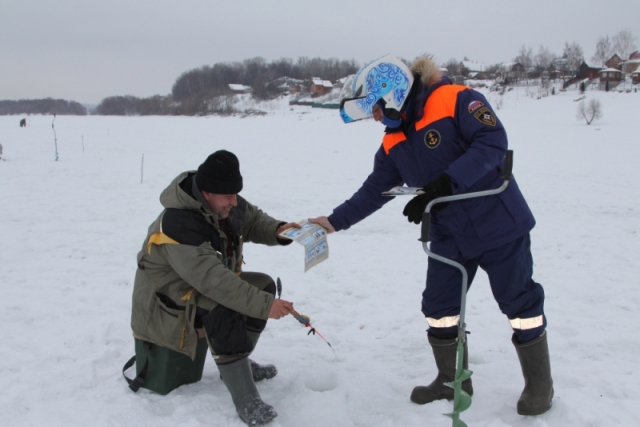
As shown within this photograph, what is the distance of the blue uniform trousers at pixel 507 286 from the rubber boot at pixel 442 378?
13cm

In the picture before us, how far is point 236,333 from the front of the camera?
283cm

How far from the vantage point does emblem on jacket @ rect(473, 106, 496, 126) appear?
2.56 meters

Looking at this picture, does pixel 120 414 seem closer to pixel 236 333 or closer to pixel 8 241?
pixel 236 333

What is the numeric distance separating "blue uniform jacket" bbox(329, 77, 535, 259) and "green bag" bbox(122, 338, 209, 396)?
1.73 meters

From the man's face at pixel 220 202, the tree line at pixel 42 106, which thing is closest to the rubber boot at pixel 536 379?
the man's face at pixel 220 202

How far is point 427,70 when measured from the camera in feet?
9.23

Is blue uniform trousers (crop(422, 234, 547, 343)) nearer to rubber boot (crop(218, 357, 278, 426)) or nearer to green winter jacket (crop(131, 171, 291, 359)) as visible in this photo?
green winter jacket (crop(131, 171, 291, 359))

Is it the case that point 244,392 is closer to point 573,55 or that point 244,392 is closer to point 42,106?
Answer: point 573,55

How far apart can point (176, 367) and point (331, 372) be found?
105 centimetres

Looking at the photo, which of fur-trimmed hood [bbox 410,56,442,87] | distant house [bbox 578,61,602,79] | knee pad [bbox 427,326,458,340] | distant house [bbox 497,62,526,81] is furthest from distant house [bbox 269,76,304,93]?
knee pad [bbox 427,326,458,340]

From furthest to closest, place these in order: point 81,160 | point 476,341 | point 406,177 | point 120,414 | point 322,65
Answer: point 322,65
point 81,160
point 476,341
point 406,177
point 120,414

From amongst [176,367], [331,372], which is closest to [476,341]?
[331,372]

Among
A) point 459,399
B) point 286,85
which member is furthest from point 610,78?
point 286,85

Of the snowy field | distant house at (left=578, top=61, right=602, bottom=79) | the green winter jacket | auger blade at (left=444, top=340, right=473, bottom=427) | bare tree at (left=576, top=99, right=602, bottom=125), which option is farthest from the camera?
distant house at (left=578, top=61, right=602, bottom=79)
